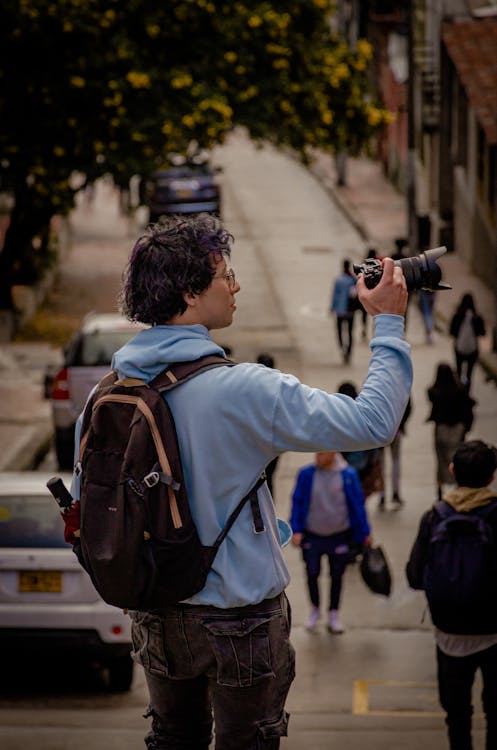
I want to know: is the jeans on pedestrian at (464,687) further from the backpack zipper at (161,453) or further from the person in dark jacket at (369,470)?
the person in dark jacket at (369,470)

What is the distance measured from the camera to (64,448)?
18.5 meters

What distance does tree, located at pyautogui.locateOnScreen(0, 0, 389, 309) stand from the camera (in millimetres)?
24641

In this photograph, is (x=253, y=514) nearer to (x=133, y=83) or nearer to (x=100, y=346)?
(x=100, y=346)

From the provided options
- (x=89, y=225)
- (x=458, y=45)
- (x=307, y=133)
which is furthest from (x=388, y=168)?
(x=307, y=133)

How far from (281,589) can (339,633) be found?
8272 millimetres

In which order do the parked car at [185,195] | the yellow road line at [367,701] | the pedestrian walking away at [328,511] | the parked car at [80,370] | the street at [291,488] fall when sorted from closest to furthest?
the street at [291,488] < the yellow road line at [367,701] < the pedestrian walking away at [328,511] < the parked car at [80,370] < the parked car at [185,195]

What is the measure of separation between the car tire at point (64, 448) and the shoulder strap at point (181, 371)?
568 inches

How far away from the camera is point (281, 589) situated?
157 inches

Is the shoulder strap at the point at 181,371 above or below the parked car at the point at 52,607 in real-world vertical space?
above

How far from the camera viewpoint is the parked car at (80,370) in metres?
17.6

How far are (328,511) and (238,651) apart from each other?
7.70 metres

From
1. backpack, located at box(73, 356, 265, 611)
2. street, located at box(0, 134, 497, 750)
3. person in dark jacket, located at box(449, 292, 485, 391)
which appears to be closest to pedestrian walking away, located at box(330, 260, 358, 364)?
street, located at box(0, 134, 497, 750)

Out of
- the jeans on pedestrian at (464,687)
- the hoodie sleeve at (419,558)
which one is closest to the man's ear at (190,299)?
the hoodie sleeve at (419,558)

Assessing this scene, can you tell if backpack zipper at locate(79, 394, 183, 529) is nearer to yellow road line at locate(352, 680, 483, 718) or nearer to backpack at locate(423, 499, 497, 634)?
backpack at locate(423, 499, 497, 634)
